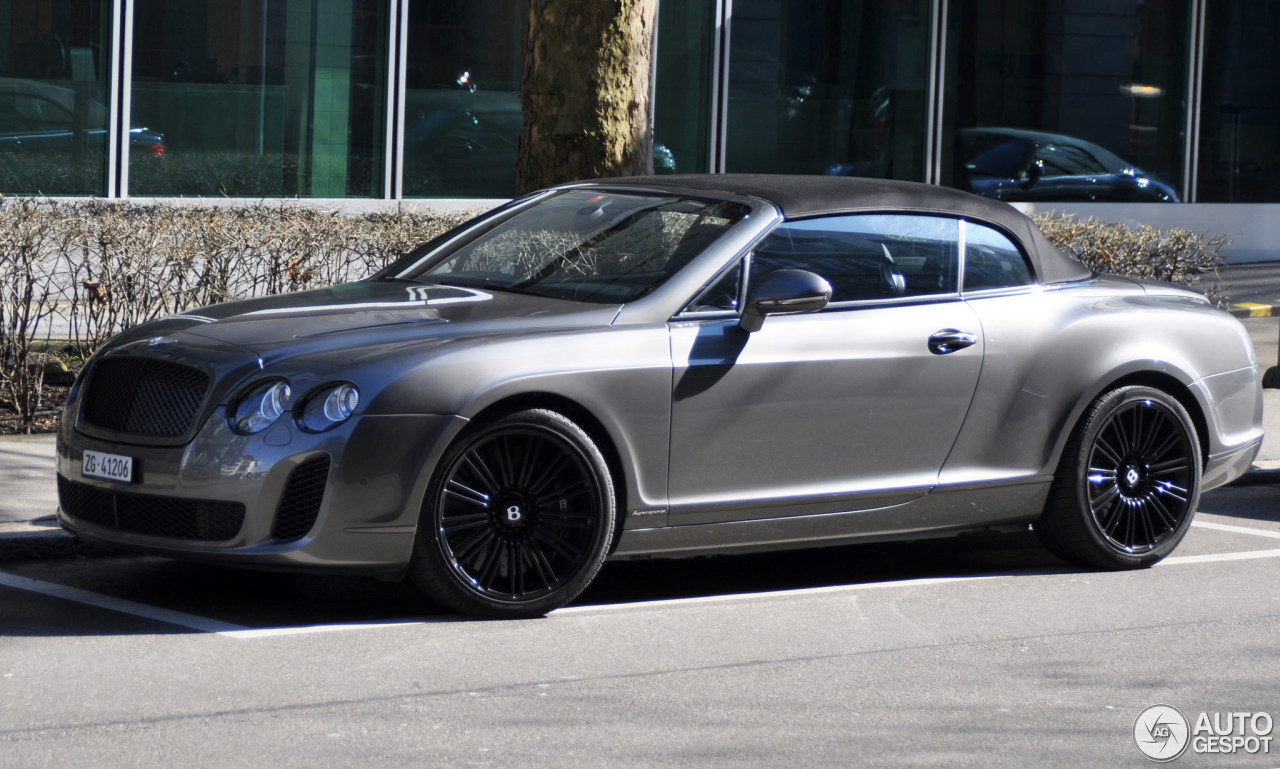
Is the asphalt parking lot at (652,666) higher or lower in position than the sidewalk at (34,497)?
lower

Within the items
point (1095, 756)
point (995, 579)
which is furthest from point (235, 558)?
point (995, 579)

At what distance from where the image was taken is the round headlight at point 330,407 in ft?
17.2

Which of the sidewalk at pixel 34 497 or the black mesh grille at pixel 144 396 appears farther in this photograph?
the sidewalk at pixel 34 497

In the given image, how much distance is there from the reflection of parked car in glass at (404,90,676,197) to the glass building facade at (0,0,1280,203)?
0.02m

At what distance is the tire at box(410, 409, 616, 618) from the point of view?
17.9 feet

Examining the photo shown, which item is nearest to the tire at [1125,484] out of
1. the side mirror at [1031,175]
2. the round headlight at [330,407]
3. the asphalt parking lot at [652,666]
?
the asphalt parking lot at [652,666]

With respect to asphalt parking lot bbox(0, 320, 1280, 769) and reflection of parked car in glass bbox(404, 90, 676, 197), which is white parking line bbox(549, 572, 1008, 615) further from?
reflection of parked car in glass bbox(404, 90, 676, 197)

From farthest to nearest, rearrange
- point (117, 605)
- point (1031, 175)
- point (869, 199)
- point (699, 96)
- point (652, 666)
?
point (1031, 175), point (699, 96), point (869, 199), point (117, 605), point (652, 666)

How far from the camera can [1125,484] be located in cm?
694

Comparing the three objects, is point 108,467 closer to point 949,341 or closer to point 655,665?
point 655,665

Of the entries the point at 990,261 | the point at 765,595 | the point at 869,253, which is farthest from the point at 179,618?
the point at 990,261

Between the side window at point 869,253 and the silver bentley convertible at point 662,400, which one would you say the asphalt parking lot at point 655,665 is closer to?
the silver bentley convertible at point 662,400

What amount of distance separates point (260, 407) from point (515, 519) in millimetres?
921

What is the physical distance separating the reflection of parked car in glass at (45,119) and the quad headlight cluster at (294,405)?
10.8m
